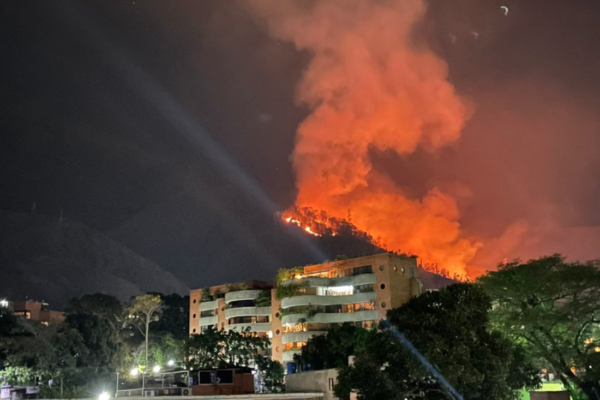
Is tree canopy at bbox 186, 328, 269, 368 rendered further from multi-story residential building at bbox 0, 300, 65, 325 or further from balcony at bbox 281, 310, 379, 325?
multi-story residential building at bbox 0, 300, 65, 325

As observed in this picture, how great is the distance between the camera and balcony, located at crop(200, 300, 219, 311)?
68.5 meters

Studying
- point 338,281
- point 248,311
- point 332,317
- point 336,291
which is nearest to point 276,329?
point 248,311

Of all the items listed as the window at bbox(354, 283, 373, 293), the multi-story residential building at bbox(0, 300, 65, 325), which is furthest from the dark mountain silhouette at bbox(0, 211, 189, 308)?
the window at bbox(354, 283, 373, 293)

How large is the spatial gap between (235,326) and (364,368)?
4685 cm

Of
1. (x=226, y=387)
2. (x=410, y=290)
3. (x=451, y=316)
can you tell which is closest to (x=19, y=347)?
(x=226, y=387)

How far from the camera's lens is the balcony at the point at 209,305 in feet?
225

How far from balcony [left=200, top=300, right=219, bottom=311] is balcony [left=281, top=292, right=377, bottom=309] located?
1344cm

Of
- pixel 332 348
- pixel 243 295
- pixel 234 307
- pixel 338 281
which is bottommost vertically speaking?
pixel 332 348

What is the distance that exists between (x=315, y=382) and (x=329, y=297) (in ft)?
110

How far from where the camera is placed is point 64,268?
16088cm

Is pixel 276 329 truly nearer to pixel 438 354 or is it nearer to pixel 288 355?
pixel 288 355

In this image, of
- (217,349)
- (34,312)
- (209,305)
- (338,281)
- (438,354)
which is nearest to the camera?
(438,354)

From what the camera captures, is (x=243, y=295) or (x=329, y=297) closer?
(x=329, y=297)

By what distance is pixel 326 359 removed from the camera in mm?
45375
